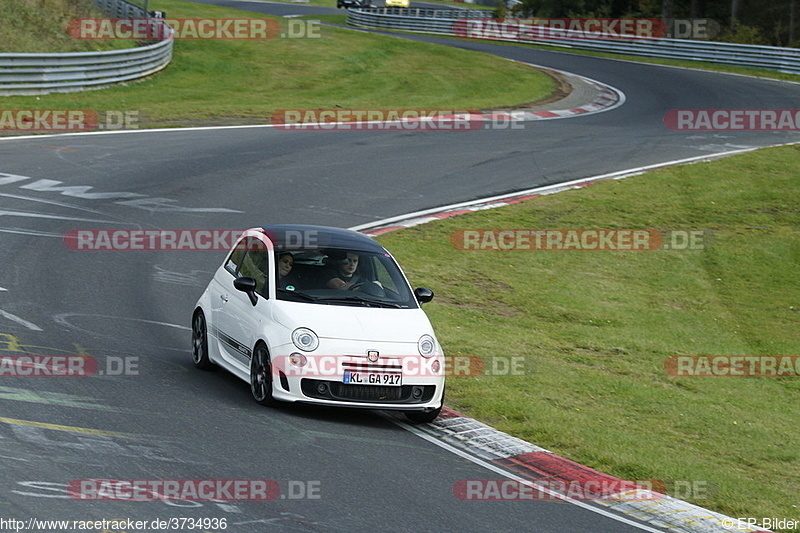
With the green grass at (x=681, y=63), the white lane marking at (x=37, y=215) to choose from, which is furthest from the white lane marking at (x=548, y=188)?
the green grass at (x=681, y=63)

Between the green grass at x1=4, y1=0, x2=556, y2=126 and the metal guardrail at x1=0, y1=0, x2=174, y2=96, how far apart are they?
0.39m

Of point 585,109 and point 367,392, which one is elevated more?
point 585,109

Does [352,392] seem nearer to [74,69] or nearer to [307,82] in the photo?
[74,69]

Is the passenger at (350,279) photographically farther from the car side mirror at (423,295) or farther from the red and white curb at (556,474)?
the red and white curb at (556,474)

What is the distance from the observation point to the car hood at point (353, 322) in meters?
9.63

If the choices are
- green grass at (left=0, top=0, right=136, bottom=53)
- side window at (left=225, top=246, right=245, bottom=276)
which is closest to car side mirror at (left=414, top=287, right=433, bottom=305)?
side window at (left=225, top=246, right=245, bottom=276)

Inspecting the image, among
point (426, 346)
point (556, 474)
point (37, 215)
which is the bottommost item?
point (556, 474)

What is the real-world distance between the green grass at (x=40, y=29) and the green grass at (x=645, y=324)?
18705 millimetres

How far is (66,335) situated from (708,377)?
7670 mm

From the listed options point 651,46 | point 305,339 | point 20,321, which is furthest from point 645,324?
point 651,46

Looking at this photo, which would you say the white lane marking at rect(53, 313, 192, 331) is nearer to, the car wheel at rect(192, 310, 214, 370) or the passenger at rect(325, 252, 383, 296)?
the car wheel at rect(192, 310, 214, 370)

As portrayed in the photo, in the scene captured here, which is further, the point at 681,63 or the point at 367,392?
the point at 681,63

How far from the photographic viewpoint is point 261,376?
9.79m

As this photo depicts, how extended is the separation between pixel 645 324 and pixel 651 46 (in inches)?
1453
